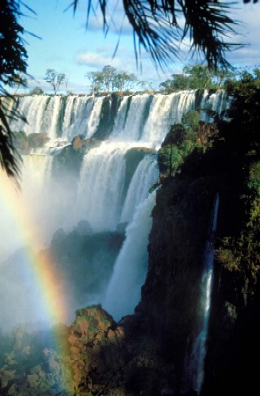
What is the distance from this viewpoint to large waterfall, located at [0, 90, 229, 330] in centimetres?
1820

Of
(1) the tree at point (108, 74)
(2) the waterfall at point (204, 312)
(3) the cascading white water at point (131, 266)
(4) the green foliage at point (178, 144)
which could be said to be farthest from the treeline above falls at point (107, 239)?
(1) the tree at point (108, 74)

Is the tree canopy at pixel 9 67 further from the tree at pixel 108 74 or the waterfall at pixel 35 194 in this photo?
the tree at pixel 108 74

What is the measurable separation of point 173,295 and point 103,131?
22.2 metres

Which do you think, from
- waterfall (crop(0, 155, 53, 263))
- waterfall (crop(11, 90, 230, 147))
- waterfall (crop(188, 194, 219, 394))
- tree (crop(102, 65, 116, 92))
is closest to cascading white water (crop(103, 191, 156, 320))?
waterfall (crop(188, 194, 219, 394))

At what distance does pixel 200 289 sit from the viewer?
1073 cm

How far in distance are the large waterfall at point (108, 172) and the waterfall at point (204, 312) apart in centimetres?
627

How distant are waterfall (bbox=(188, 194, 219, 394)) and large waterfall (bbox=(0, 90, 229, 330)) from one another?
6.27 m

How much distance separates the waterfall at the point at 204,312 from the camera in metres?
10.4

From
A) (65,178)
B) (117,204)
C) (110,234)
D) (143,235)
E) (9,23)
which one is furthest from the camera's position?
(65,178)

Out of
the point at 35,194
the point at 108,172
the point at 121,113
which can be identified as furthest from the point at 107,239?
the point at 121,113

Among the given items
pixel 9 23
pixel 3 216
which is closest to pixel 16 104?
pixel 9 23

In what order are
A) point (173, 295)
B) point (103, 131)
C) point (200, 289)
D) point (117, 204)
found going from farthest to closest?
point (103, 131), point (117, 204), point (173, 295), point (200, 289)

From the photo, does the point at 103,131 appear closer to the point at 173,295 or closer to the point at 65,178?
the point at 65,178

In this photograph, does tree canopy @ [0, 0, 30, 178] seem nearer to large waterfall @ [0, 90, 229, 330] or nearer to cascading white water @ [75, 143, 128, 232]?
large waterfall @ [0, 90, 229, 330]
